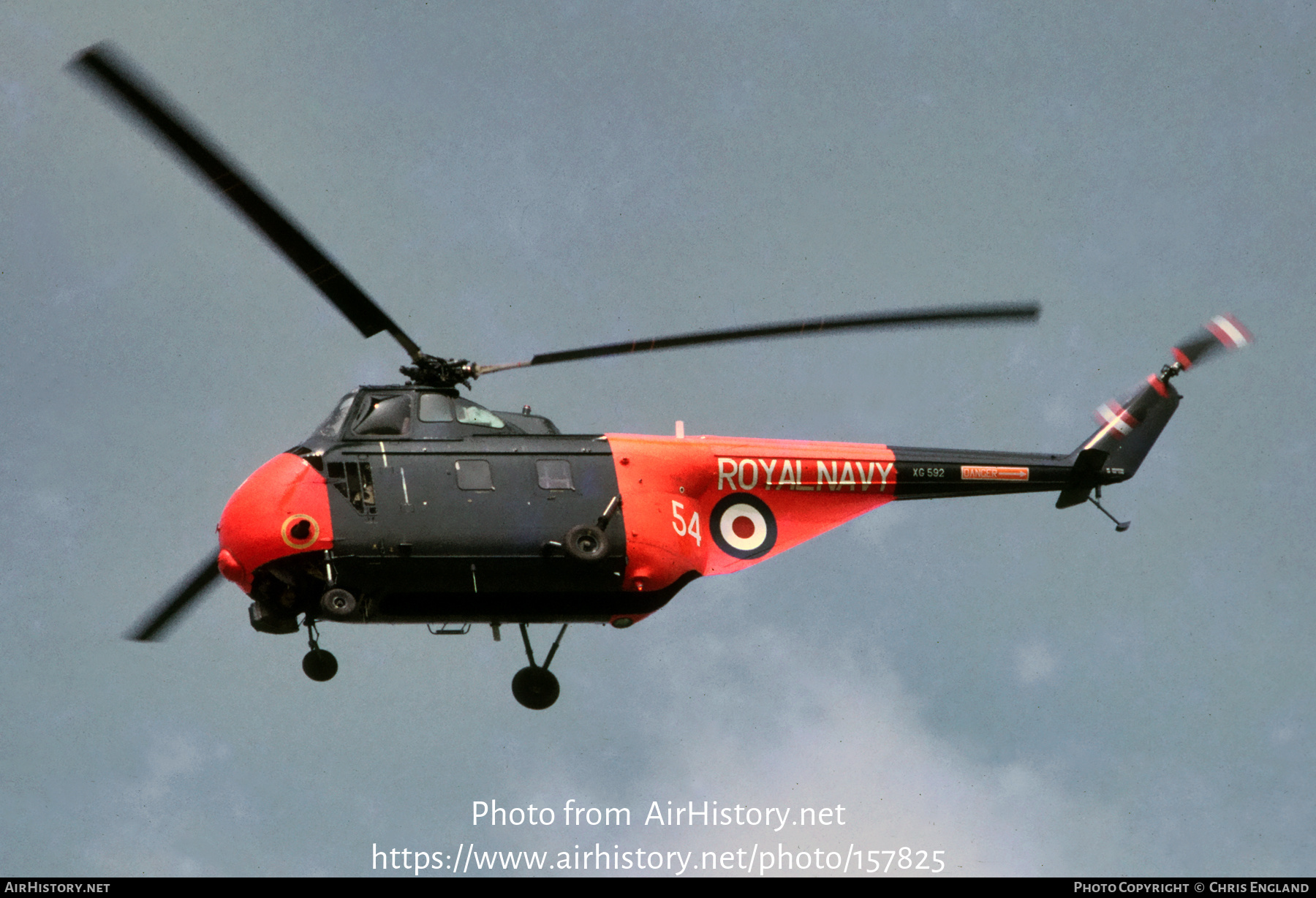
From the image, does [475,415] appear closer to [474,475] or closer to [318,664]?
[474,475]

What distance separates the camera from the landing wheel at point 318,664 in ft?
70.5

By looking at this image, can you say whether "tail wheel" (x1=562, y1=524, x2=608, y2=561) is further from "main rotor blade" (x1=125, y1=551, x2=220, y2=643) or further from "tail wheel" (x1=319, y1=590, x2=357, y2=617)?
"main rotor blade" (x1=125, y1=551, x2=220, y2=643)

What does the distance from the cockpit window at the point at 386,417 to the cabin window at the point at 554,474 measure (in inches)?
80.6

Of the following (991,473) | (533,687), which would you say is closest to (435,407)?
(533,687)

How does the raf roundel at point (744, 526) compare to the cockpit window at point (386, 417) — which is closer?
the cockpit window at point (386, 417)

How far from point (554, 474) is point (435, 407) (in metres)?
2.07

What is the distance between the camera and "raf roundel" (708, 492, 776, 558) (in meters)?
22.5

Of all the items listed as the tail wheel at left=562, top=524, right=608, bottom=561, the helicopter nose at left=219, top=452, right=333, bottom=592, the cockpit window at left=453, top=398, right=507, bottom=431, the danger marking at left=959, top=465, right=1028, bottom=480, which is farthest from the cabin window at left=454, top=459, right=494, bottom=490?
the danger marking at left=959, top=465, right=1028, bottom=480

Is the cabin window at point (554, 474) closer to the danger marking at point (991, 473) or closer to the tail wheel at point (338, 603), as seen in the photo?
the tail wheel at point (338, 603)

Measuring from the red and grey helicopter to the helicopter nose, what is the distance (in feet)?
0.08

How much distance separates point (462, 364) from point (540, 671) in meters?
4.87

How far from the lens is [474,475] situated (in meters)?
20.6

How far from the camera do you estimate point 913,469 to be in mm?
23391

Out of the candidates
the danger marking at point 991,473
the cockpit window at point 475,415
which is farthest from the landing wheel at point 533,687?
the danger marking at point 991,473
